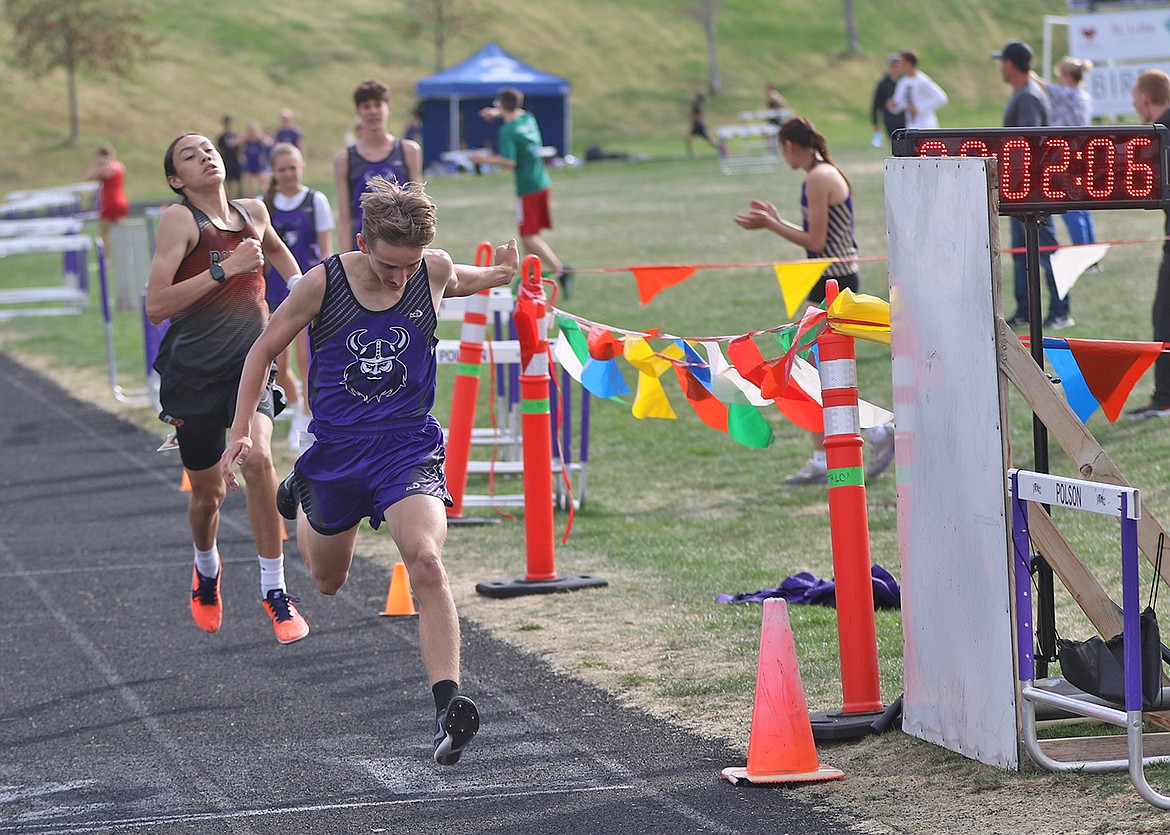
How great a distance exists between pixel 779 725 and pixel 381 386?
5.60 ft

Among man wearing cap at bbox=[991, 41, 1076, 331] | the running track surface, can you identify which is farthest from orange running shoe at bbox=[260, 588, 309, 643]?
man wearing cap at bbox=[991, 41, 1076, 331]

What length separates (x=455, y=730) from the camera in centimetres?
498

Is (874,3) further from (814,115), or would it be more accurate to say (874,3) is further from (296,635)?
(296,635)

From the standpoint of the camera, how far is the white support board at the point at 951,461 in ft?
16.5

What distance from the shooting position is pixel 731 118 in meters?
71.1

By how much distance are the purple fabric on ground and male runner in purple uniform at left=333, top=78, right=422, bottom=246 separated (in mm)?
4658

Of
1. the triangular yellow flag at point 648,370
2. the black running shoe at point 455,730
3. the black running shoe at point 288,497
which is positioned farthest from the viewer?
the triangular yellow flag at point 648,370

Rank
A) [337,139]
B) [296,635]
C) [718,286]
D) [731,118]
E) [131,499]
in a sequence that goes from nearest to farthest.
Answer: [296,635], [131,499], [718,286], [337,139], [731,118]

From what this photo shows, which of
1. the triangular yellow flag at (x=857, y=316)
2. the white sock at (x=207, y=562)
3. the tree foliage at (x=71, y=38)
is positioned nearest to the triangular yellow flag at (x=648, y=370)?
the triangular yellow flag at (x=857, y=316)

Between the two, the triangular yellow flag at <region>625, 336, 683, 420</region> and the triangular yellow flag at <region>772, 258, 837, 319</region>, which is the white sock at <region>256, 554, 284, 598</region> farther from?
the triangular yellow flag at <region>772, 258, 837, 319</region>

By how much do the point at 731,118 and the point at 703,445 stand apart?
60.5 meters

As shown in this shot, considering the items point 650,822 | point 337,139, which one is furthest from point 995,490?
point 337,139

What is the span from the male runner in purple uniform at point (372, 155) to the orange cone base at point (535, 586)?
12.6 ft

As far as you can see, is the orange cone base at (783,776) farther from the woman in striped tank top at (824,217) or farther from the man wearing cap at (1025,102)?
the man wearing cap at (1025,102)
